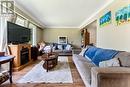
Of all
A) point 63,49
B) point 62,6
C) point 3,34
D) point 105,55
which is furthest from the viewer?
point 63,49

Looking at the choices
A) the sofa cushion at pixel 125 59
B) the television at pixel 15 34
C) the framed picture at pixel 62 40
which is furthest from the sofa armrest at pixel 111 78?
the framed picture at pixel 62 40

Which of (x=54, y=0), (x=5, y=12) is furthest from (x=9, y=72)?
(x=54, y=0)

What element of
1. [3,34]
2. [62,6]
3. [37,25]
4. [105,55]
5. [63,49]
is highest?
[62,6]

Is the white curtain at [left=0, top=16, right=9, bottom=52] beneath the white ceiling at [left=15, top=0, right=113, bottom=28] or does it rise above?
beneath

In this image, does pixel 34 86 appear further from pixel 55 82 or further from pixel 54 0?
pixel 54 0

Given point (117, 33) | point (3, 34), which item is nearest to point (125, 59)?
point (117, 33)

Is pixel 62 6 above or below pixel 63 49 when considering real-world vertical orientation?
above

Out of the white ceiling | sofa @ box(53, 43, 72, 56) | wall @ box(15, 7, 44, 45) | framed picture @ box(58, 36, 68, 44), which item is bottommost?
sofa @ box(53, 43, 72, 56)

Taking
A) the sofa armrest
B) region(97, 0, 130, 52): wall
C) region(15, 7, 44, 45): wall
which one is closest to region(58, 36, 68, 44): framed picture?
region(15, 7, 44, 45): wall

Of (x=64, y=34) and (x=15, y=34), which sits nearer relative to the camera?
(x=15, y=34)

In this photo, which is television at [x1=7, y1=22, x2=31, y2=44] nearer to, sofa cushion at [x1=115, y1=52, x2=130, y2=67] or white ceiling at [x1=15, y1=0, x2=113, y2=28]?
white ceiling at [x1=15, y1=0, x2=113, y2=28]

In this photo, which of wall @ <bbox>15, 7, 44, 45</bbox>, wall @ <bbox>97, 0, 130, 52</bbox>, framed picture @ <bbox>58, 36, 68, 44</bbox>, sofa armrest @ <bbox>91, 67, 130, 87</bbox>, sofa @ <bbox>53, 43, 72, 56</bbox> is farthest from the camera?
framed picture @ <bbox>58, 36, 68, 44</bbox>

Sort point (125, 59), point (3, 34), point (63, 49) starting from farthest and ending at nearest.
Result: point (63, 49), point (3, 34), point (125, 59)

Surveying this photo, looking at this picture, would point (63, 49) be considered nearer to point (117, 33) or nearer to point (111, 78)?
point (117, 33)
